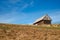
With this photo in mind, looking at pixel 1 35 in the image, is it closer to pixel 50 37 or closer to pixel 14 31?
pixel 14 31

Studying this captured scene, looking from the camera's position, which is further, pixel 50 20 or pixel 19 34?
pixel 50 20

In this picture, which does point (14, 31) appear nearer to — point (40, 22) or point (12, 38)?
point (12, 38)

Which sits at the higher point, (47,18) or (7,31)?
(47,18)

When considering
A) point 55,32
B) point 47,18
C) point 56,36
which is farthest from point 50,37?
point 47,18

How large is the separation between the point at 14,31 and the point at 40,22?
1634 inches

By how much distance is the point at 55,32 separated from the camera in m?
29.9

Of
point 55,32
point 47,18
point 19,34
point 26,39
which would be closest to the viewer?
point 26,39

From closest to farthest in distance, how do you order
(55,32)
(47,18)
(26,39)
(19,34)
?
(26,39) → (19,34) → (55,32) → (47,18)

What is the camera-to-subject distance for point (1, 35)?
2620 cm

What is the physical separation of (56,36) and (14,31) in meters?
7.93

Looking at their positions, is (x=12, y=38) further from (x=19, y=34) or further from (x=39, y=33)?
(x=39, y=33)

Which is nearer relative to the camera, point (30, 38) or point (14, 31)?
point (30, 38)

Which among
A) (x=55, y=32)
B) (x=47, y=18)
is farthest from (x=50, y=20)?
(x=55, y=32)

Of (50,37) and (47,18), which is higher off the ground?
(47,18)
